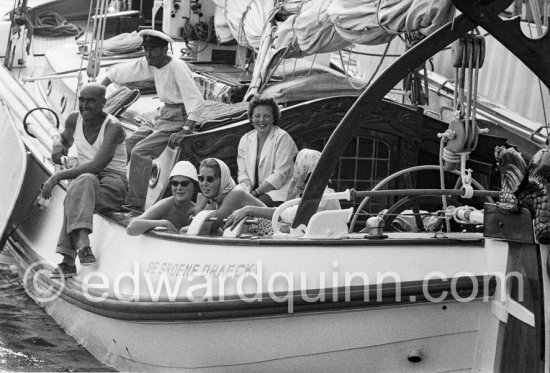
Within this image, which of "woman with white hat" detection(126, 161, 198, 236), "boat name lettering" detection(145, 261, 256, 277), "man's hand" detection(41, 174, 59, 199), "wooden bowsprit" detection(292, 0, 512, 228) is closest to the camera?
"wooden bowsprit" detection(292, 0, 512, 228)

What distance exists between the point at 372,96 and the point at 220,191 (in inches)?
53.5

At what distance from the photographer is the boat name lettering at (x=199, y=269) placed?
7.94m

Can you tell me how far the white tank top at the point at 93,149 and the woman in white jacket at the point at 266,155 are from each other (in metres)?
0.96

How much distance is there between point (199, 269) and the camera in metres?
8.16

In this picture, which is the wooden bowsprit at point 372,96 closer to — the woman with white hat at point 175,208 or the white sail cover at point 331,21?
the white sail cover at point 331,21

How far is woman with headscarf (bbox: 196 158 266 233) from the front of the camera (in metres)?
8.38

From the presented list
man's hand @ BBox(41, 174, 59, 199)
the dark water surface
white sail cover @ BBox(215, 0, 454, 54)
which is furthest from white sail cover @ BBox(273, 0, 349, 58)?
the dark water surface

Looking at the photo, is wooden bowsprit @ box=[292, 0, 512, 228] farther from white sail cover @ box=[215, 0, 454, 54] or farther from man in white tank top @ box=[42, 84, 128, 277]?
man in white tank top @ box=[42, 84, 128, 277]

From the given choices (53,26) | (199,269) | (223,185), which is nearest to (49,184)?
(223,185)

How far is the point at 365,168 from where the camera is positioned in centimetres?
992

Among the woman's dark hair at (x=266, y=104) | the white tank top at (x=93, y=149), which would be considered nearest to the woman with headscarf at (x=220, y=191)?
the woman's dark hair at (x=266, y=104)

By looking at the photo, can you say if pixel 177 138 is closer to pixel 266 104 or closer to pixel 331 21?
pixel 266 104

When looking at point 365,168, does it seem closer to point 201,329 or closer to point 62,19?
point 201,329

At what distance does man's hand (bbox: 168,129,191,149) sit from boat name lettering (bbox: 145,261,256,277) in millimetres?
1158
